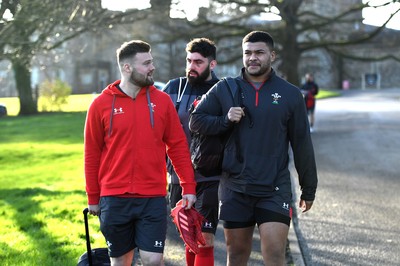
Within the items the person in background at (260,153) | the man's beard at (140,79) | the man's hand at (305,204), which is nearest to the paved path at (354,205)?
the man's hand at (305,204)

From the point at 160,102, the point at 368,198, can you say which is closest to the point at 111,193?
the point at 160,102

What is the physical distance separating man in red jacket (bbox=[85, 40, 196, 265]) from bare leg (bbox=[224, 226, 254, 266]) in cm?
54

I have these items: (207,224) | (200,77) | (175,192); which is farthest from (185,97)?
(207,224)

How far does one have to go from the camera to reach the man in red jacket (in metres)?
4.46

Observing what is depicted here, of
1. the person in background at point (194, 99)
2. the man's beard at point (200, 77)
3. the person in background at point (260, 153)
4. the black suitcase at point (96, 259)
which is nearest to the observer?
the person in background at point (260, 153)

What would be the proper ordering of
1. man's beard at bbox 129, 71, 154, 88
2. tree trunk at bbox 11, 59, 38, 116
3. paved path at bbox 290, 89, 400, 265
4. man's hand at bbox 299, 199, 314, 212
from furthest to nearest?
tree trunk at bbox 11, 59, 38, 116, paved path at bbox 290, 89, 400, 265, man's hand at bbox 299, 199, 314, 212, man's beard at bbox 129, 71, 154, 88

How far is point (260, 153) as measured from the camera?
4.70m

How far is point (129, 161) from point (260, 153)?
0.89m

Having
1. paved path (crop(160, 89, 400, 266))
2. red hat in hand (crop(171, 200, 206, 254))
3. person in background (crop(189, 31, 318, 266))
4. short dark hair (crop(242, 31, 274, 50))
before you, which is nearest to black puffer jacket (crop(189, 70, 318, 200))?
person in background (crop(189, 31, 318, 266))

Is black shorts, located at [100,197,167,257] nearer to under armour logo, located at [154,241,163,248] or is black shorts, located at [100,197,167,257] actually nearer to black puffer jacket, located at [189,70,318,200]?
under armour logo, located at [154,241,163,248]

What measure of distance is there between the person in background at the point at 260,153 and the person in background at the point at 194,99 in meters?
0.49

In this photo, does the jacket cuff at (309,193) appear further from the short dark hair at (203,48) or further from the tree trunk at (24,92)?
the tree trunk at (24,92)

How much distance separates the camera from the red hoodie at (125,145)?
14.7 ft

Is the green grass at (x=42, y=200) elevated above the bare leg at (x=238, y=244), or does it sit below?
below
